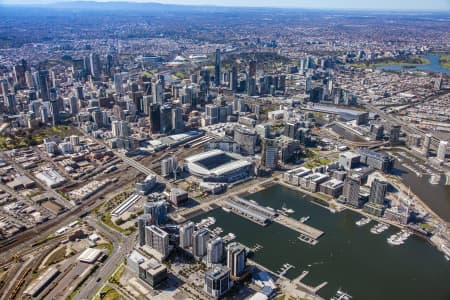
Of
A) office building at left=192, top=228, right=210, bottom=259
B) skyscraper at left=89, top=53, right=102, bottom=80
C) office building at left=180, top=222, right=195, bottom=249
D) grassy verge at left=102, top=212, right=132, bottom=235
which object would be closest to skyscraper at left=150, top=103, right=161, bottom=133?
grassy verge at left=102, top=212, right=132, bottom=235

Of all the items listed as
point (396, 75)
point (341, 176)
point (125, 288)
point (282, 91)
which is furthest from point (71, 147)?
point (396, 75)

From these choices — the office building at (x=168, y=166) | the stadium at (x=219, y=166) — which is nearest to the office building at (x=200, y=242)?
the stadium at (x=219, y=166)

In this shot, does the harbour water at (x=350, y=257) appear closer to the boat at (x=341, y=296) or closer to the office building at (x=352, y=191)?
the boat at (x=341, y=296)

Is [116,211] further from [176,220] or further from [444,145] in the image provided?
[444,145]

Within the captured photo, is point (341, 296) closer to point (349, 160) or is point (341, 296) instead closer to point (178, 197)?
point (178, 197)

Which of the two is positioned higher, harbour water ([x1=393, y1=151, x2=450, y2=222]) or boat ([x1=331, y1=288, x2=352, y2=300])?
harbour water ([x1=393, y1=151, x2=450, y2=222])

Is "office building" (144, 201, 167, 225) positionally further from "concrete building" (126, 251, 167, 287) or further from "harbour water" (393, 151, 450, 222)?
"harbour water" (393, 151, 450, 222)

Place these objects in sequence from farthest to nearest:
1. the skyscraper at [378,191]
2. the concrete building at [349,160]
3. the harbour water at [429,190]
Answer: the concrete building at [349,160] → the harbour water at [429,190] → the skyscraper at [378,191]
